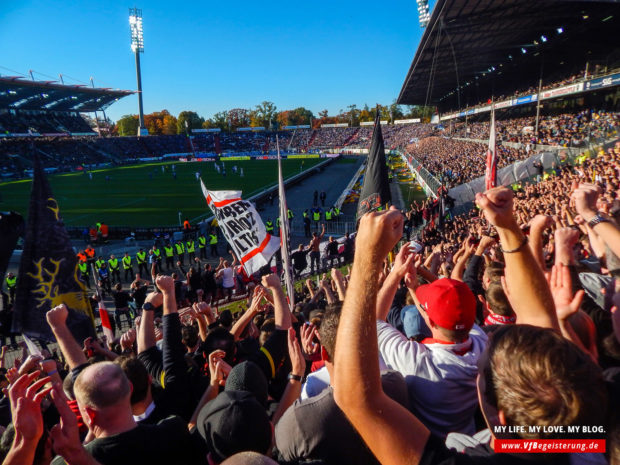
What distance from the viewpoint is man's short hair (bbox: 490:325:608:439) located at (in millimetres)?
1104

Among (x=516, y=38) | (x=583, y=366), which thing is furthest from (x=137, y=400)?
Result: (x=516, y=38)

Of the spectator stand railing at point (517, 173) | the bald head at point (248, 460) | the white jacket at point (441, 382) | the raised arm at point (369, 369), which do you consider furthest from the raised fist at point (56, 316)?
the spectator stand railing at point (517, 173)

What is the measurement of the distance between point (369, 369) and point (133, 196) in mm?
36665

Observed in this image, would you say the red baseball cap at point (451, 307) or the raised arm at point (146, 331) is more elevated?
the red baseball cap at point (451, 307)

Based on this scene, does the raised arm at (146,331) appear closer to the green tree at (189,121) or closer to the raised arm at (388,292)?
the raised arm at (388,292)

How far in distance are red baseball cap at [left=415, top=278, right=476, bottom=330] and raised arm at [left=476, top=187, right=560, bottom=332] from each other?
21 cm

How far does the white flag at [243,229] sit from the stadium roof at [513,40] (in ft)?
34.1

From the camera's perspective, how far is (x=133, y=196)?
112ft

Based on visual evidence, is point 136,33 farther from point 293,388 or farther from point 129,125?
point 293,388

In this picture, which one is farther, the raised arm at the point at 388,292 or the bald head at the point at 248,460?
the raised arm at the point at 388,292

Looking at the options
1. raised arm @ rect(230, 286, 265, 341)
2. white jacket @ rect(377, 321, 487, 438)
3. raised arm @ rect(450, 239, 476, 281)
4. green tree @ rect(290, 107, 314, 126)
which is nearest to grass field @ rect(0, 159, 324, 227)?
raised arm @ rect(230, 286, 265, 341)

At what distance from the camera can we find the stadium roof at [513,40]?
19703mm

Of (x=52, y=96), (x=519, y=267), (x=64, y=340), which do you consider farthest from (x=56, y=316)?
(x=52, y=96)

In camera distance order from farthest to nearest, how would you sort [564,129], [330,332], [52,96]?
[52,96] → [564,129] → [330,332]
